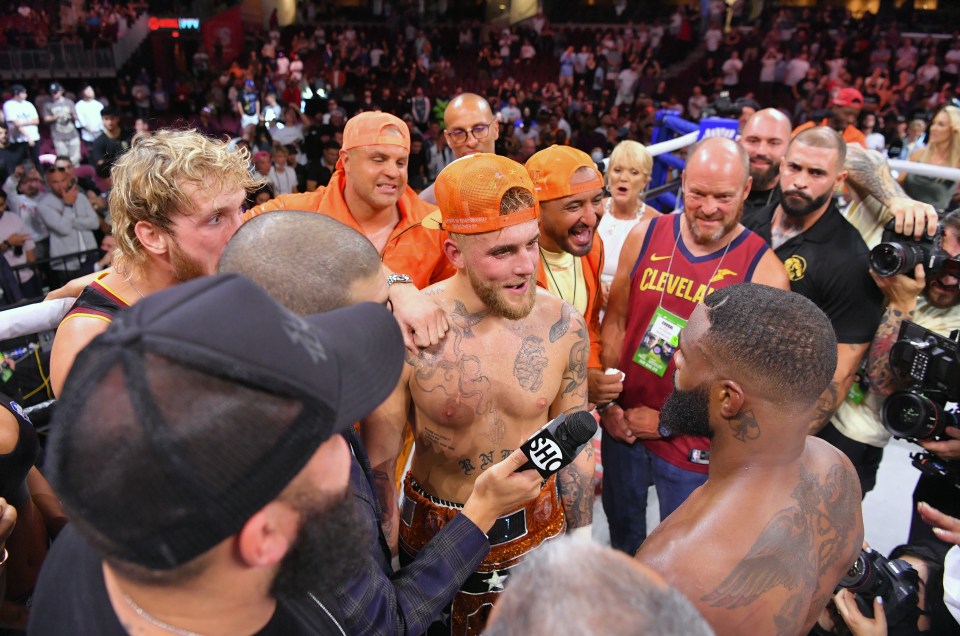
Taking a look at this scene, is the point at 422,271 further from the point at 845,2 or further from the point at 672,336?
the point at 845,2

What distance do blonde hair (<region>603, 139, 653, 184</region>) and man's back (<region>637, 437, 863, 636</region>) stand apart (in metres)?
2.93

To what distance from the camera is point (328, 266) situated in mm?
1441

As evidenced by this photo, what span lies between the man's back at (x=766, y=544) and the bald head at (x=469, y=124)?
2599mm

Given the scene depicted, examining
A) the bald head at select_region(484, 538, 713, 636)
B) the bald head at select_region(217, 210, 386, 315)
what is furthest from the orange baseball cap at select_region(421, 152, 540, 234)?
the bald head at select_region(484, 538, 713, 636)

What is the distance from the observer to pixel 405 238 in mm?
3059

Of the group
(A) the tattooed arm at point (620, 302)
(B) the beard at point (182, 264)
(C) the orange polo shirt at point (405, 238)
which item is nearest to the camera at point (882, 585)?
(A) the tattooed arm at point (620, 302)

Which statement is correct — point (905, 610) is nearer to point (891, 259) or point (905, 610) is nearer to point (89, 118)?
point (891, 259)

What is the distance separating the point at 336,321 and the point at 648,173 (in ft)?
12.4

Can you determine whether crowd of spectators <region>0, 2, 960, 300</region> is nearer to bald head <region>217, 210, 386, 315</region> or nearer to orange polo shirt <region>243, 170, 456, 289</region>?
orange polo shirt <region>243, 170, 456, 289</region>

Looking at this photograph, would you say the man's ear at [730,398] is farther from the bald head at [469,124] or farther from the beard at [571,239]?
→ the bald head at [469,124]

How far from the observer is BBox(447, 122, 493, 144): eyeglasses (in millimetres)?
3646

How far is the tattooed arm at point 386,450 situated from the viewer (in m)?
1.91

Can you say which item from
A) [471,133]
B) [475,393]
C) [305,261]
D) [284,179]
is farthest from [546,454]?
[284,179]

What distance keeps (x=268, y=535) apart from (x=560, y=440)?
2.53 ft
